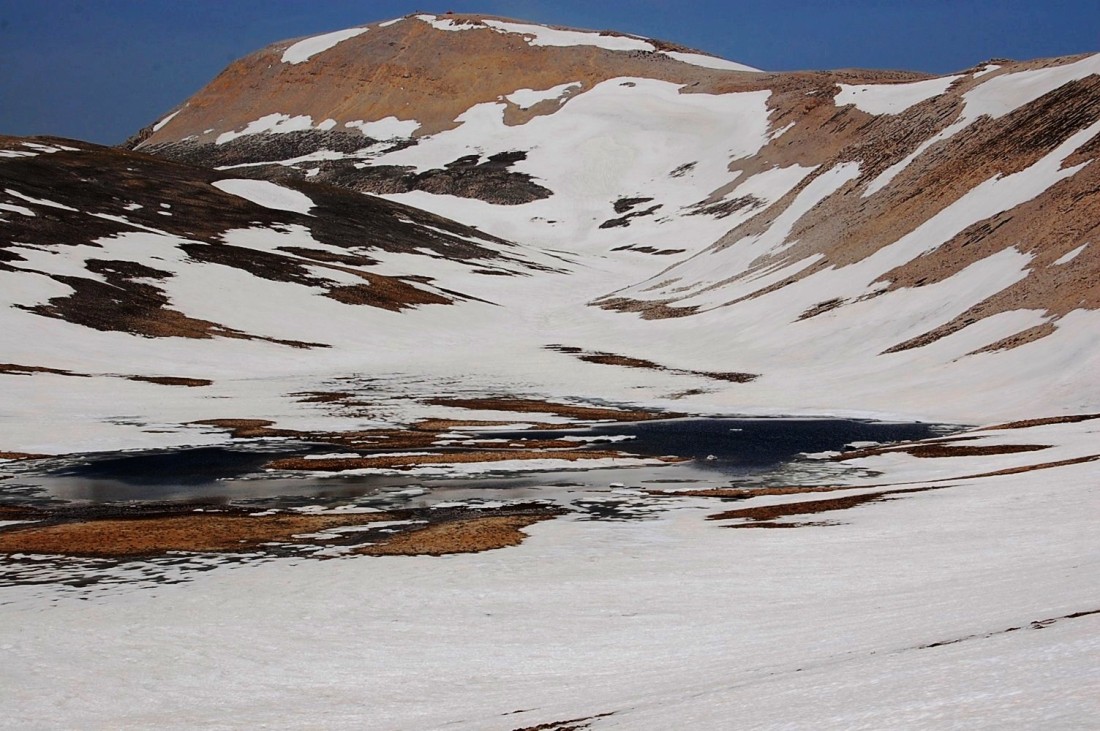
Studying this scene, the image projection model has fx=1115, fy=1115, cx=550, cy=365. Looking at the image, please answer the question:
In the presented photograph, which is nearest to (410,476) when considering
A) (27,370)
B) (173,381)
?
(173,381)

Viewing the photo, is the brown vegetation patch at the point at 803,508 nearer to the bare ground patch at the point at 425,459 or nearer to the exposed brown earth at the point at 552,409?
the bare ground patch at the point at 425,459

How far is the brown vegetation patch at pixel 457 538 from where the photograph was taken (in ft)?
73.8

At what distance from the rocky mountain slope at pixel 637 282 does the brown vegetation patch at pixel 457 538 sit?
67.4 ft

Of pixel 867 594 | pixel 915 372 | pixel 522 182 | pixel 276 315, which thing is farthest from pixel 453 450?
pixel 522 182

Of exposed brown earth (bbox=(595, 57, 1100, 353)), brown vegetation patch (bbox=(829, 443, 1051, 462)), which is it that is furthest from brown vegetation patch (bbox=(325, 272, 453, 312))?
brown vegetation patch (bbox=(829, 443, 1051, 462))

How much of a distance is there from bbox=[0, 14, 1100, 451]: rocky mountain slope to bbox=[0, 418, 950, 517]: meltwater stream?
15.8 ft

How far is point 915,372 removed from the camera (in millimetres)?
55750

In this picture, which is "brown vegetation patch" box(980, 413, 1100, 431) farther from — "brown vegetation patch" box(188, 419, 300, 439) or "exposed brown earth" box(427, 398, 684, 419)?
"brown vegetation patch" box(188, 419, 300, 439)

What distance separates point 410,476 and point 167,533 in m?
9.82

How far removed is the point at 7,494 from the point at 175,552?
1099 centimetres

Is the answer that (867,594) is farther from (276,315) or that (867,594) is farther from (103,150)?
(103,150)

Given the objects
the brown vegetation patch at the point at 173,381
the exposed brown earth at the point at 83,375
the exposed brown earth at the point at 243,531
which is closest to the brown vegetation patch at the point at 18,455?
the exposed brown earth at the point at 243,531

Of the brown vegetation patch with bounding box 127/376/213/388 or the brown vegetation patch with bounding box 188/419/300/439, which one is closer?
the brown vegetation patch with bounding box 188/419/300/439

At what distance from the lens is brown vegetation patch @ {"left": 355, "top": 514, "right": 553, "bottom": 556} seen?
22500mm
